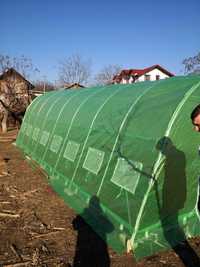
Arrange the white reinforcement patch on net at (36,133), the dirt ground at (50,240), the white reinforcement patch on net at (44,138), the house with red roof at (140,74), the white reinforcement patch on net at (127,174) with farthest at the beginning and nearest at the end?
the house with red roof at (140,74) < the white reinforcement patch on net at (36,133) < the white reinforcement patch on net at (44,138) < the white reinforcement patch on net at (127,174) < the dirt ground at (50,240)

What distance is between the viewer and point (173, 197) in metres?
4.89

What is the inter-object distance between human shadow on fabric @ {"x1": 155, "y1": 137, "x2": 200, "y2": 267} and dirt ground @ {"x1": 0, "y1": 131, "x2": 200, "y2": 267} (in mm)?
51

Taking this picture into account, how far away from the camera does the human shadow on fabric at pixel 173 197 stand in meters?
4.73

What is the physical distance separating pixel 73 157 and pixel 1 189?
2330 mm

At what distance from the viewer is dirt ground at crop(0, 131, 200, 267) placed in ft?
14.8

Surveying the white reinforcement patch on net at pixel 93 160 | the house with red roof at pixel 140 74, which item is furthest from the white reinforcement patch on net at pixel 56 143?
the house with red roof at pixel 140 74

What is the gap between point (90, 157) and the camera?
7.06m

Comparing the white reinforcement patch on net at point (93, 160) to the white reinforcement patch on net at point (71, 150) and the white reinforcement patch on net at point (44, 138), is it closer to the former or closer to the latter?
the white reinforcement patch on net at point (71, 150)

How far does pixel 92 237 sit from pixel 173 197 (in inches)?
65.9

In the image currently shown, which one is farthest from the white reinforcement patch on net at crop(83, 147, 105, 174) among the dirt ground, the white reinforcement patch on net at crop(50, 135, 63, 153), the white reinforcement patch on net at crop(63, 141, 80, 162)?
the white reinforcement patch on net at crop(50, 135, 63, 153)

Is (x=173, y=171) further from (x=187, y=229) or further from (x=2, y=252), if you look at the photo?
(x=2, y=252)

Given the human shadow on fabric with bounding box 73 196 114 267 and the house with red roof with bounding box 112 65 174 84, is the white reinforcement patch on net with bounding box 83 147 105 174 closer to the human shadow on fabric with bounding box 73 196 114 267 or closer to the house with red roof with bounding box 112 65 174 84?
the human shadow on fabric with bounding box 73 196 114 267

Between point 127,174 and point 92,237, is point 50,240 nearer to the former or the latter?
point 92,237

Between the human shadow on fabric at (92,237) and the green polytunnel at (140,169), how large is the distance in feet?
0.10
